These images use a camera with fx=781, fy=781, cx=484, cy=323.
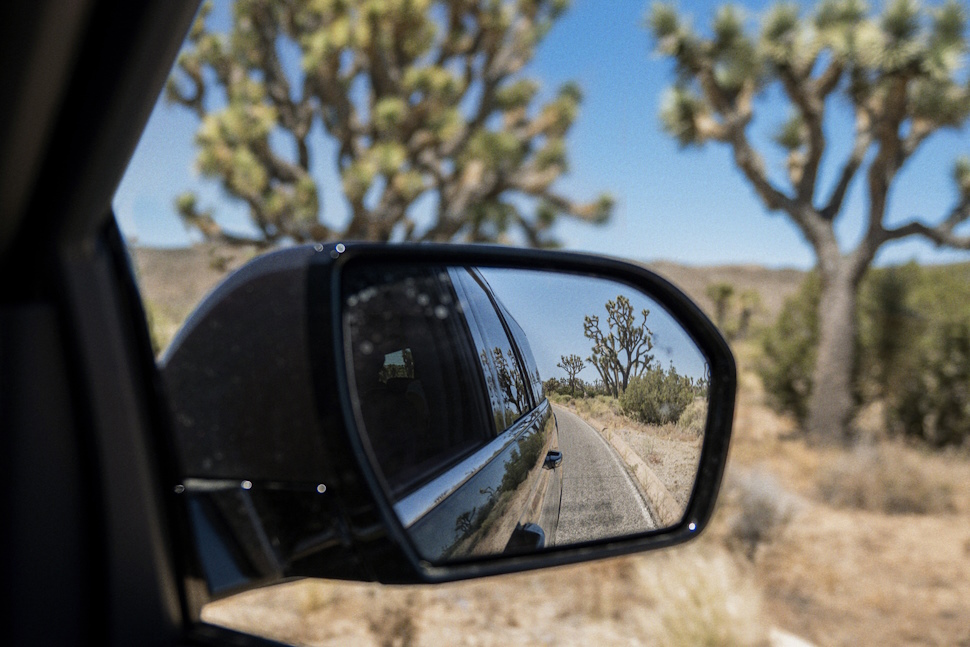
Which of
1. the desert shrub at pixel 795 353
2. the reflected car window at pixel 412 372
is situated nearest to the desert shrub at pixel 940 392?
the desert shrub at pixel 795 353

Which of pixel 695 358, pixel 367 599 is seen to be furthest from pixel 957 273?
pixel 695 358

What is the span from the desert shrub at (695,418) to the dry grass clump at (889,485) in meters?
8.17

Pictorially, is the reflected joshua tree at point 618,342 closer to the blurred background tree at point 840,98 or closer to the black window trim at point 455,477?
the black window trim at point 455,477

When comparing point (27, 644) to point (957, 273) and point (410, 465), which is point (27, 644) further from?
point (957, 273)

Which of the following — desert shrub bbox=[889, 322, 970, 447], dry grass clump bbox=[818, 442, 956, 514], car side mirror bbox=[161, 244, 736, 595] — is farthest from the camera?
desert shrub bbox=[889, 322, 970, 447]

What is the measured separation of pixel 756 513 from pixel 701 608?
2.76m

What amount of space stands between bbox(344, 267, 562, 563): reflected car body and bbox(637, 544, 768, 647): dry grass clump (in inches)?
135

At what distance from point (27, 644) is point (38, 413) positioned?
327 millimetres

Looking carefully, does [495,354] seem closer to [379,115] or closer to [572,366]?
[572,366]

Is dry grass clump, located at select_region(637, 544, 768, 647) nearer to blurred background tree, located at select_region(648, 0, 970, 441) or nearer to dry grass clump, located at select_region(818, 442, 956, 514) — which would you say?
dry grass clump, located at select_region(818, 442, 956, 514)

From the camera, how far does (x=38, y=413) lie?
45.1 inches

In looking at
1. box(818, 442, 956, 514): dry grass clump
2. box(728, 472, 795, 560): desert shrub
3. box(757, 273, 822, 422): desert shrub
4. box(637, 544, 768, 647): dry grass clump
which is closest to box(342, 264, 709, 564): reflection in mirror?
box(637, 544, 768, 647): dry grass clump

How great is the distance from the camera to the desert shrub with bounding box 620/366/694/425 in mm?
1473

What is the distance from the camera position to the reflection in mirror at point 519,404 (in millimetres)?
1268
